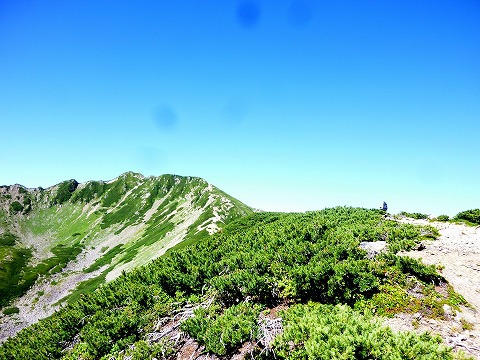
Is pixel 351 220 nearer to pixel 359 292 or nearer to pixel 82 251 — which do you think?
pixel 359 292

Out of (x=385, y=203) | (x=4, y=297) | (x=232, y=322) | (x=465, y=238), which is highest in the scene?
(x=385, y=203)

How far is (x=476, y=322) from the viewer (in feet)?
47.4

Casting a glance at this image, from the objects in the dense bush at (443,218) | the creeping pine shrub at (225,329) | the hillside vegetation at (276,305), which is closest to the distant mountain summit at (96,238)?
the dense bush at (443,218)

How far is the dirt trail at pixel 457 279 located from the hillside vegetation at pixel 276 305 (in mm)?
763

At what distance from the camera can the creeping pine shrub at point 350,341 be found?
31.5 ft

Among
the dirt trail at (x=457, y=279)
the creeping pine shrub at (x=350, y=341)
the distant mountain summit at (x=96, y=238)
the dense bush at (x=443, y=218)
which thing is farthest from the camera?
the distant mountain summit at (x=96, y=238)

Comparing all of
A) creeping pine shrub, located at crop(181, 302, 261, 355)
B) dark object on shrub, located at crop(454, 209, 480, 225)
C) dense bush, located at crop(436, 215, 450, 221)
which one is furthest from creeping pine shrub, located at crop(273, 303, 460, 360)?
dense bush, located at crop(436, 215, 450, 221)

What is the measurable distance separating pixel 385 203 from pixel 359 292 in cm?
3036

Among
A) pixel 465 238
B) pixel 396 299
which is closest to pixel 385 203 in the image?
pixel 465 238

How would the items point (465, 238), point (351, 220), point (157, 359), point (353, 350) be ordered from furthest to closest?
point (351, 220)
point (465, 238)
point (157, 359)
point (353, 350)

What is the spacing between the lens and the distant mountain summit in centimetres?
9819

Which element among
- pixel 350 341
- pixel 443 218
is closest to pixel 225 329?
pixel 350 341

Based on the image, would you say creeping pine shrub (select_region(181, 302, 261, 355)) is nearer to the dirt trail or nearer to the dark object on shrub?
the dirt trail

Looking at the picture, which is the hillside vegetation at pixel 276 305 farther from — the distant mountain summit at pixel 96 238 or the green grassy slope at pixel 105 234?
the green grassy slope at pixel 105 234
